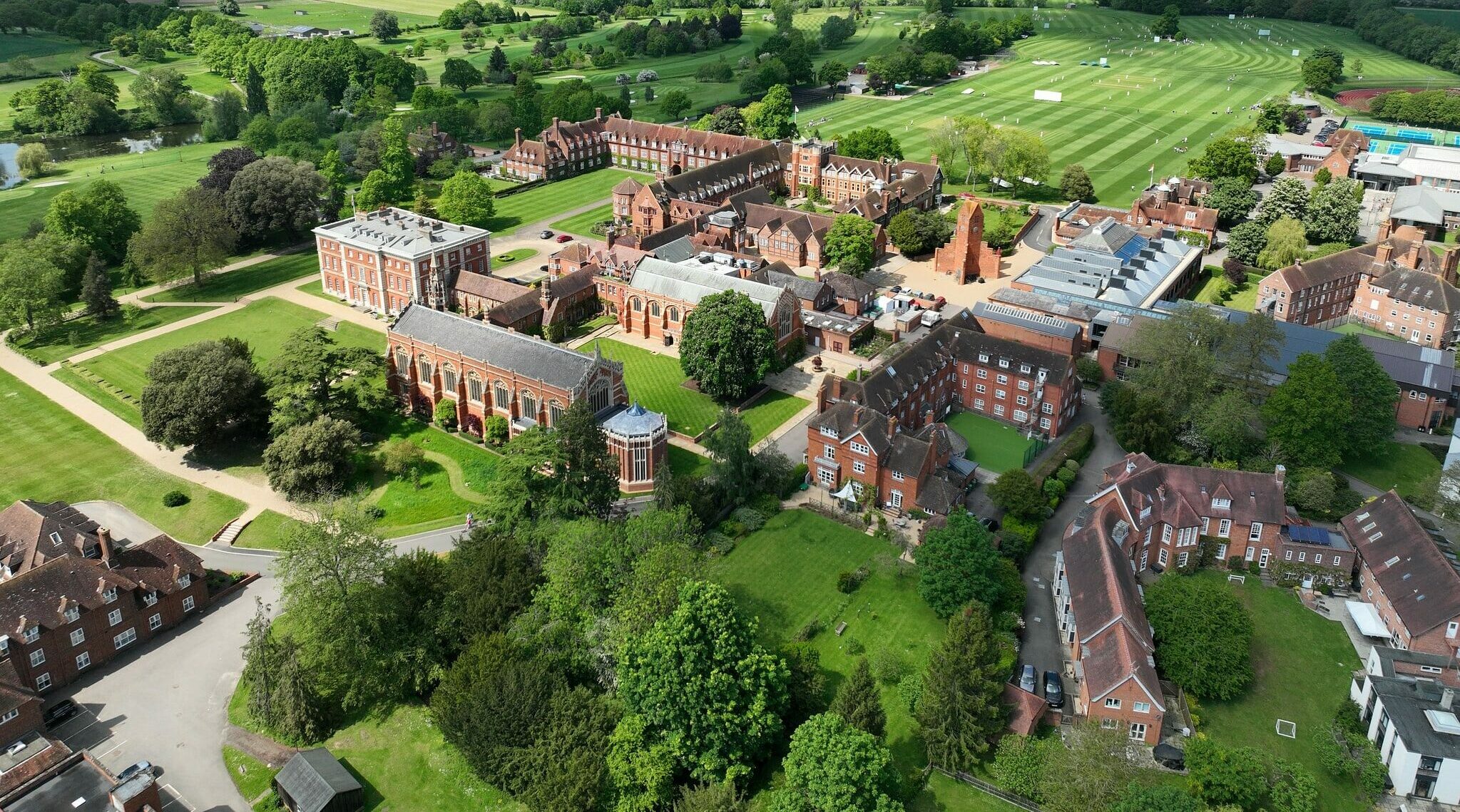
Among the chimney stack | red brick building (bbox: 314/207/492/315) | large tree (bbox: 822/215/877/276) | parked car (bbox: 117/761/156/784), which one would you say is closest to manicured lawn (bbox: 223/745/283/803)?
parked car (bbox: 117/761/156/784)

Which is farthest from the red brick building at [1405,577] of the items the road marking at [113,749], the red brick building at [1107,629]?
the road marking at [113,749]

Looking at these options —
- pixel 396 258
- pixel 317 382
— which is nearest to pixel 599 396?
pixel 317 382

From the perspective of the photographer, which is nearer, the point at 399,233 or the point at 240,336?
the point at 240,336

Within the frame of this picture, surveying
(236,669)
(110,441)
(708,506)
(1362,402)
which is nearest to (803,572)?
(708,506)

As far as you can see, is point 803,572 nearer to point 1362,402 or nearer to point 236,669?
point 236,669

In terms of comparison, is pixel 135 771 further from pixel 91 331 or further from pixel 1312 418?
pixel 1312 418

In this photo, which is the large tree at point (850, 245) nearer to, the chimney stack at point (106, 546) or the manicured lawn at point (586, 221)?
the manicured lawn at point (586, 221)

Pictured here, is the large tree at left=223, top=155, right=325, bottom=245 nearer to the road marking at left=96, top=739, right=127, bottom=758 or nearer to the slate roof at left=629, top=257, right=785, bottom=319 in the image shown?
the slate roof at left=629, top=257, right=785, bottom=319
